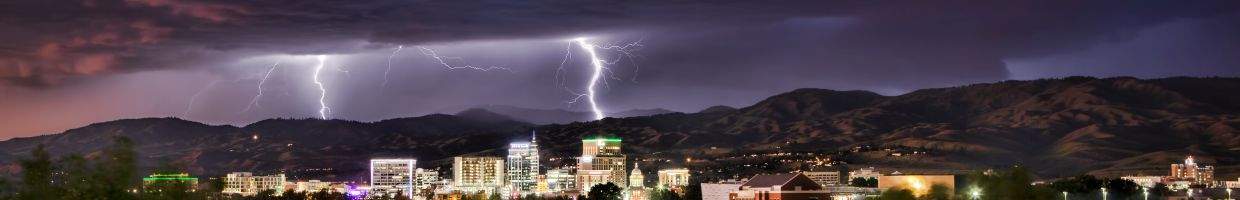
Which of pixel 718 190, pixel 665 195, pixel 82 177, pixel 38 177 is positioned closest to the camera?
pixel 38 177

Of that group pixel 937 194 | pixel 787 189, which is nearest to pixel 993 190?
pixel 937 194

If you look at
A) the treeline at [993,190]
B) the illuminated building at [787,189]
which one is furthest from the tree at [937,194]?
the illuminated building at [787,189]

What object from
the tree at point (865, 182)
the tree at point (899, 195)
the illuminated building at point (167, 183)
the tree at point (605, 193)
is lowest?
the tree at point (899, 195)

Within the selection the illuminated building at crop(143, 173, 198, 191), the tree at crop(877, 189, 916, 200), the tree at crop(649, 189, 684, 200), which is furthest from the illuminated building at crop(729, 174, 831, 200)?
the illuminated building at crop(143, 173, 198, 191)

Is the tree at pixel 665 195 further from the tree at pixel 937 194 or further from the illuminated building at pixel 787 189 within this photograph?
the tree at pixel 937 194

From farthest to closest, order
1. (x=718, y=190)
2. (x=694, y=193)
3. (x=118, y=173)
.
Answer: (x=694, y=193)
(x=718, y=190)
(x=118, y=173)

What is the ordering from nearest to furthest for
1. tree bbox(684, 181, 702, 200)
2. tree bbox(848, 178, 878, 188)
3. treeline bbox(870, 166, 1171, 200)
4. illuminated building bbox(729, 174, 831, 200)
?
treeline bbox(870, 166, 1171, 200), illuminated building bbox(729, 174, 831, 200), tree bbox(684, 181, 702, 200), tree bbox(848, 178, 878, 188)

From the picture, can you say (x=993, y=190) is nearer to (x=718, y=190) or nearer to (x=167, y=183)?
(x=167, y=183)

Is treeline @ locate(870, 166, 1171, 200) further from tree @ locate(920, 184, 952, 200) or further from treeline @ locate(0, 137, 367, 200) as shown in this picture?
treeline @ locate(0, 137, 367, 200)
